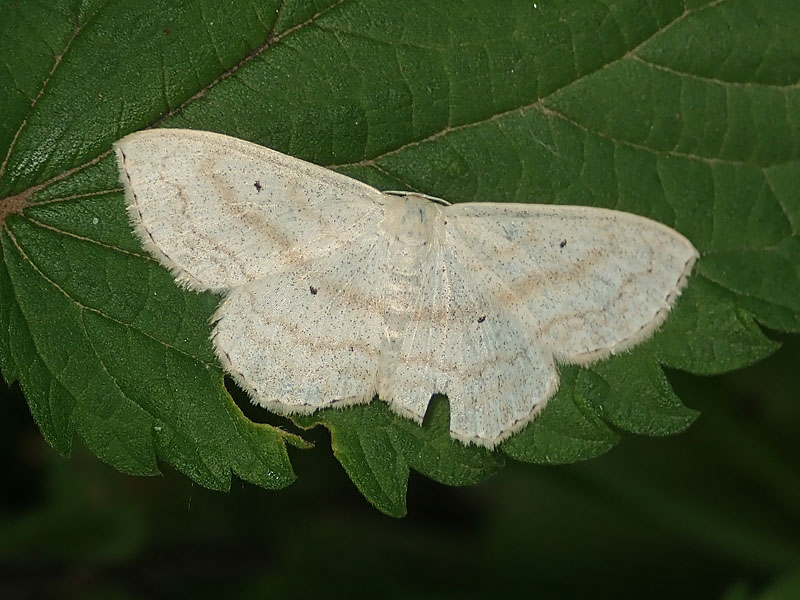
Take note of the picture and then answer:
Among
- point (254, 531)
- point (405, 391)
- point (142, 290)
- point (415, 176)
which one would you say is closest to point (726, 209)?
point (415, 176)

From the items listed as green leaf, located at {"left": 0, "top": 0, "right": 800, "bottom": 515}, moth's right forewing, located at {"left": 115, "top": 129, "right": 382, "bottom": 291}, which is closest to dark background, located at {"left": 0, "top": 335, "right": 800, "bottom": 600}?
green leaf, located at {"left": 0, "top": 0, "right": 800, "bottom": 515}

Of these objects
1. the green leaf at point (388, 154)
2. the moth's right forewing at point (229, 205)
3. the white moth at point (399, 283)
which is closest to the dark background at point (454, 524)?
the green leaf at point (388, 154)

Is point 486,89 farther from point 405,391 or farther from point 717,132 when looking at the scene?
point 405,391

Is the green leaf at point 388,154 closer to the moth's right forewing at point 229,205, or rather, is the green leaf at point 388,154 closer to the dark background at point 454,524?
the moth's right forewing at point 229,205

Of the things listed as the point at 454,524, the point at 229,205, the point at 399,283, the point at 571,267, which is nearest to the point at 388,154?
the point at 399,283

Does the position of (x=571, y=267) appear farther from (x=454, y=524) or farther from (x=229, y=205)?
(x=454, y=524)

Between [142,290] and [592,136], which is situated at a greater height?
[142,290]

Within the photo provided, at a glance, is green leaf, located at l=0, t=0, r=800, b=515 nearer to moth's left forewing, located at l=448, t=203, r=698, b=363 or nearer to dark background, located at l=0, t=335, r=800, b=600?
moth's left forewing, located at l=448, t=203, r=698, b=363
